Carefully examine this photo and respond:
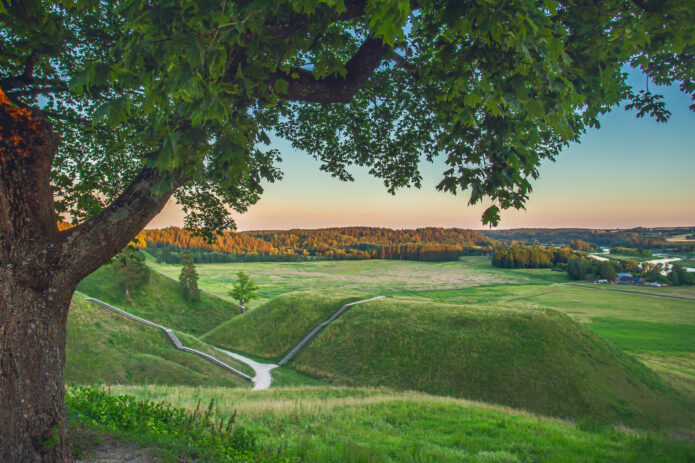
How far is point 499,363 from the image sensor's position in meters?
29.4

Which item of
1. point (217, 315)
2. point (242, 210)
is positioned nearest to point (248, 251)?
point (217, 315)

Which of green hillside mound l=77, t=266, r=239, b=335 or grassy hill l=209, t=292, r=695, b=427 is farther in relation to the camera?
green hillside mound l=77, t=266, r=239, b=335

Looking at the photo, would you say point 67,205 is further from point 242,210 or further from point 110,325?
point 110,325

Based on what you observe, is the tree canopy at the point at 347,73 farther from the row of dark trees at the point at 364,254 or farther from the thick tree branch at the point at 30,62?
the row of dark trees at the point at 364,254

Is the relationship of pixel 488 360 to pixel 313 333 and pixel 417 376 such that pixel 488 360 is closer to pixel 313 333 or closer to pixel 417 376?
pixel 417 376

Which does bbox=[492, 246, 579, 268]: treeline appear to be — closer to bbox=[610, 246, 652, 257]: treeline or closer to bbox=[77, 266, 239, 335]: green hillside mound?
bbox=[610, 246, 652, 257]: treeline

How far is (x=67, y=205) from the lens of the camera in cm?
1091

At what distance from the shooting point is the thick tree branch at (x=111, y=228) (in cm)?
522

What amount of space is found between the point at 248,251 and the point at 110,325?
131766 millimetres

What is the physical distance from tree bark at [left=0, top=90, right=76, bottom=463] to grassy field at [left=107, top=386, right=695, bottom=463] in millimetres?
3580

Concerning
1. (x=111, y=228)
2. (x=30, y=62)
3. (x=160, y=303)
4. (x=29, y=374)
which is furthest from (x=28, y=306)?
(x=160, y=303)

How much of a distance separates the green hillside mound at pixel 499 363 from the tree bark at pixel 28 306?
88.3 feet

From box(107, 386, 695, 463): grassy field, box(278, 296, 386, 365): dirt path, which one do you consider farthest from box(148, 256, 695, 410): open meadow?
box(107, 386, 695, 463): grassy field

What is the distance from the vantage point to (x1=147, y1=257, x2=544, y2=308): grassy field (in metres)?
125
